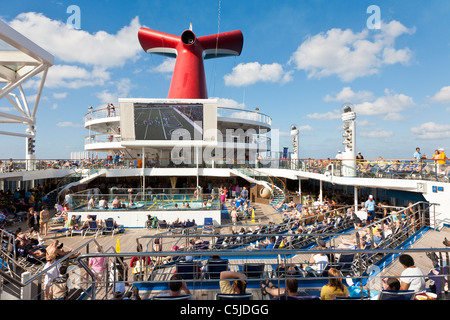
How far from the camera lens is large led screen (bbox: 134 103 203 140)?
2084cm

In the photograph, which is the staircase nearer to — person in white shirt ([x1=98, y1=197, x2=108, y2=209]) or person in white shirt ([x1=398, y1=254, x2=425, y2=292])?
person in white shirt ([x1=98, y1=197, x2=108, y2=209])

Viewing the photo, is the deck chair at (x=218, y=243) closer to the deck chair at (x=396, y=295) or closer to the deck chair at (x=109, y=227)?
the deck chair at (x=396, y=295)

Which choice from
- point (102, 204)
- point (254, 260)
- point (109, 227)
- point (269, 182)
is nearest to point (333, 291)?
point (254, 260)

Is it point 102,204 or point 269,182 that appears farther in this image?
point 269,182

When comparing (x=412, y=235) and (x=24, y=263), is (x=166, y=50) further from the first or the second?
(x=412, y=235)

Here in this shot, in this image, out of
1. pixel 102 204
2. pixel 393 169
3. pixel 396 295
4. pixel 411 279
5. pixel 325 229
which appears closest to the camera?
pixel 396 295

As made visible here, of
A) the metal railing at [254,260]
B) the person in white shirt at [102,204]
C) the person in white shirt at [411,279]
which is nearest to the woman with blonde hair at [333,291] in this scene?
the metal railing at [254,260]

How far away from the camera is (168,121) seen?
837 inches

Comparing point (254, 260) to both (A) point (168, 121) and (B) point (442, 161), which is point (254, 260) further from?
(A) point (168, 121)

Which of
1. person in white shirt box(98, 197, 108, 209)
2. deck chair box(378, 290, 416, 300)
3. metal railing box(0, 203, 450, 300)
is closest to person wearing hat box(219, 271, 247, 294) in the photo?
metal railing box(0, 203, 450, 300)

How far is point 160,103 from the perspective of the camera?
2075 cm

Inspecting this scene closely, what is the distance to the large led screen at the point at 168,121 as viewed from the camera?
20.8 meters
